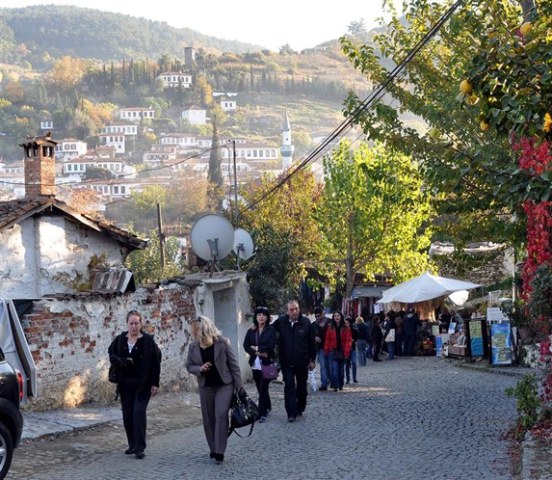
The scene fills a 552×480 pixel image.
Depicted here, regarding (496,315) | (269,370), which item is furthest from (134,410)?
(496,315)

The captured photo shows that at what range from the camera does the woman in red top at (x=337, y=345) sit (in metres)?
20.3

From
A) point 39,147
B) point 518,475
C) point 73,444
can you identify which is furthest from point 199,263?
point 518,475

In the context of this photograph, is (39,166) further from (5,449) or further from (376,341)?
(5,449)

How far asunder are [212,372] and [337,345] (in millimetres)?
8553

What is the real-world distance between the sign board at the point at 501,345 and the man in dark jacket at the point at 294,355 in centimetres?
1138

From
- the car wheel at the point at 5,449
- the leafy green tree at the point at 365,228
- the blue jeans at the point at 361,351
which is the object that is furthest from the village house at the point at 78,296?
the leafy green tree at the point at 365,228

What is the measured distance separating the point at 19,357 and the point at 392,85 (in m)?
13.3

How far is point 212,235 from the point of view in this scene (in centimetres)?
2053

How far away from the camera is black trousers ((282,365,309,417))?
15.5 m

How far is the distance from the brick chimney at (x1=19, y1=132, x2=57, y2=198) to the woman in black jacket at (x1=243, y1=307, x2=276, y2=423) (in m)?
11.0

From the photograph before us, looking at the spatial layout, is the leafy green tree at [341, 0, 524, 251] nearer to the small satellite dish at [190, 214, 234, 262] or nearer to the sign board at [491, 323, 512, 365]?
the small satellite dish at [190, 214, 234, 262]

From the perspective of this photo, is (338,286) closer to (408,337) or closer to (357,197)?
(357,197)

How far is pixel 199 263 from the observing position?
2356 cm

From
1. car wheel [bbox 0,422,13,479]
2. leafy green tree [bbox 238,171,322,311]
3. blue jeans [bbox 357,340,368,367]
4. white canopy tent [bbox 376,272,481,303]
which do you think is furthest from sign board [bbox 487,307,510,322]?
car wheel [bbox 0,422,13,479]
